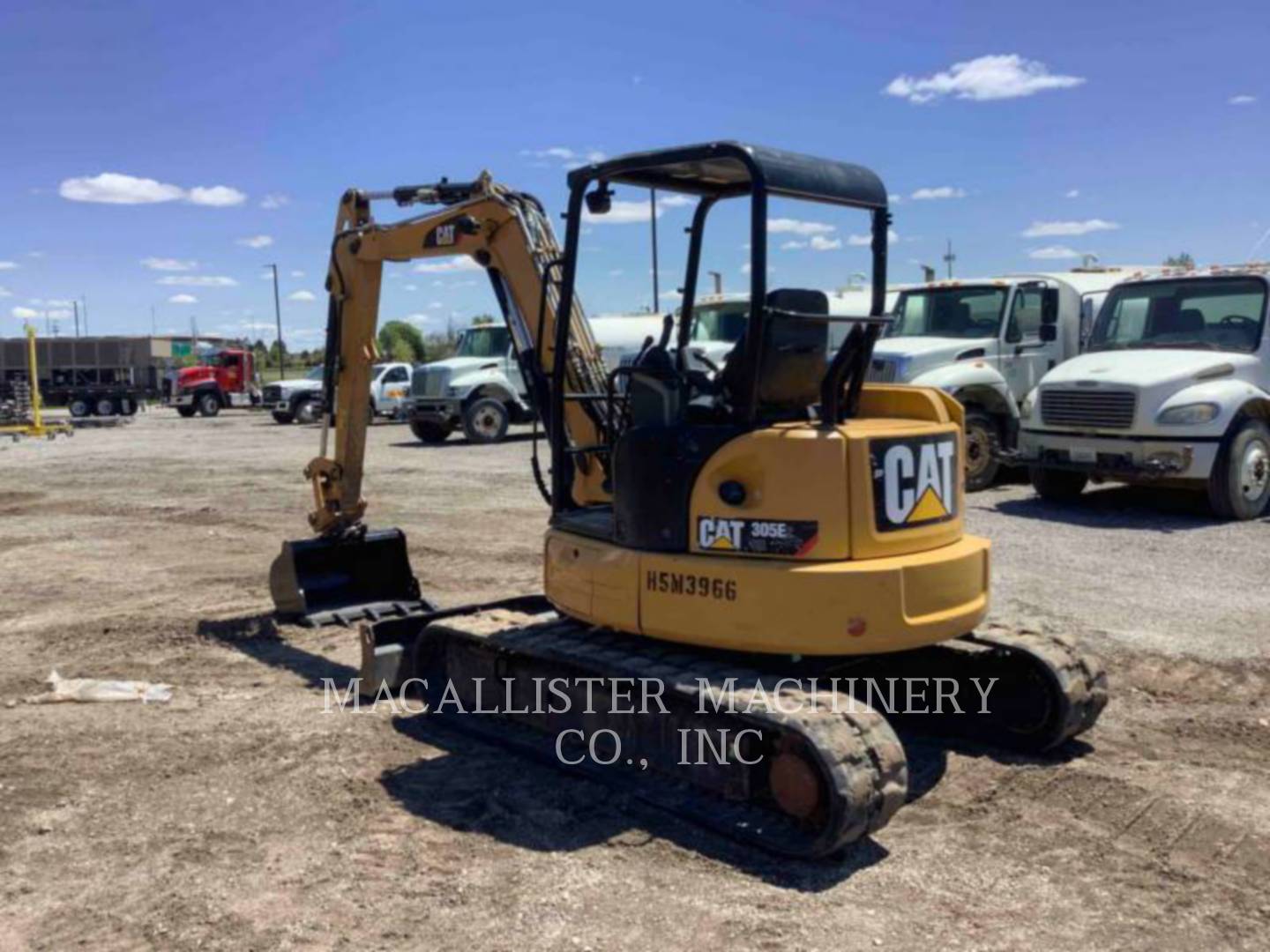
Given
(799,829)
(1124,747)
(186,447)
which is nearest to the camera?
(799,829)

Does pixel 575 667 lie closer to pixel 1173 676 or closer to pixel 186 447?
pixel 1173 676

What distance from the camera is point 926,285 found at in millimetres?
16219

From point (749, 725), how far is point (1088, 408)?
9.33 meters

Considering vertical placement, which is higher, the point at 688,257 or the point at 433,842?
the point at 688,257

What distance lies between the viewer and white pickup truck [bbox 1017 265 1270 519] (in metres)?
12.2

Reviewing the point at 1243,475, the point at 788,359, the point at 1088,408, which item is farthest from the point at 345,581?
the point at 1243,475

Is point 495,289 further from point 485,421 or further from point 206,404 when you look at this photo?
point 206,404

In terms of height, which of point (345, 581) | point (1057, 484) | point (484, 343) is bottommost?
point (345, 581)

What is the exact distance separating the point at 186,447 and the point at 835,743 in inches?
932

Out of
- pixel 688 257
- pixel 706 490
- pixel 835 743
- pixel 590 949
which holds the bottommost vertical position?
pixel 590 949

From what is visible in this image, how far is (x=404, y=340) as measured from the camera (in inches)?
2938

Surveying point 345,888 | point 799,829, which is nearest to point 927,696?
point 799,829

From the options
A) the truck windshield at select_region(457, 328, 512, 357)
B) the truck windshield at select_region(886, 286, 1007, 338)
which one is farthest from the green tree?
the truck windshield at select_region(886, 286, 1007, 338)

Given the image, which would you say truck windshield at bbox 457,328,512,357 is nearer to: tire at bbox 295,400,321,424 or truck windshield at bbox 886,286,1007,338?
tire at bbox 295,400,321,424
